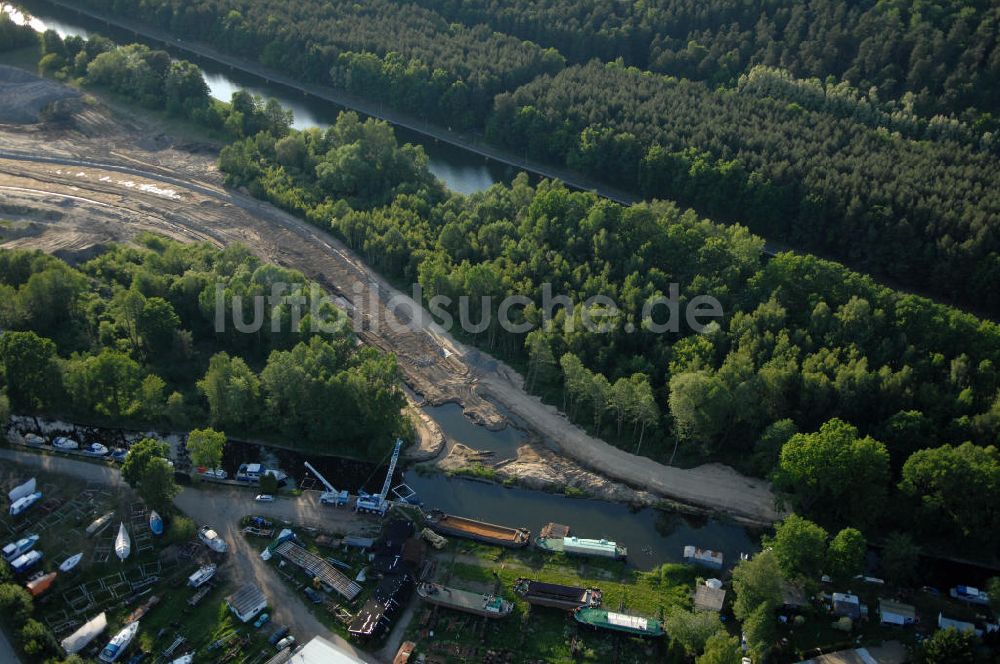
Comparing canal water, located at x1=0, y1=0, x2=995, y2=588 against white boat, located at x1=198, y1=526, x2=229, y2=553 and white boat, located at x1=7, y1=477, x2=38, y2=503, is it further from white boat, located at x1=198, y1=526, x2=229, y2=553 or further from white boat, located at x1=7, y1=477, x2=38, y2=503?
white boat, located at x1=7, y1=477, x2=38, y2=503

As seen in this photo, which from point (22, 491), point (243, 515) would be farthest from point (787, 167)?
point (22, 491)

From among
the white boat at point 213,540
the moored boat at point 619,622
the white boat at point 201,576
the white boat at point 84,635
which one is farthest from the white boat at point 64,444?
the moored boat at point 619,622

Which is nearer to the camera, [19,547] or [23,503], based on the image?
[19,547]

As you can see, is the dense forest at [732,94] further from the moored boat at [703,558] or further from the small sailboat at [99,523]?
the small sailboat at [99,523]

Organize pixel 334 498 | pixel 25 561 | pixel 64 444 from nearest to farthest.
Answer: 1. pixel 25 561
2. pixel 334 498
3. pixel 64 444

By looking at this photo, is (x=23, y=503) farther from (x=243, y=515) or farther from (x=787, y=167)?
(x=787, y=167)

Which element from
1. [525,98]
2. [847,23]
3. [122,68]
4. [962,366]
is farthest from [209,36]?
[962,366]

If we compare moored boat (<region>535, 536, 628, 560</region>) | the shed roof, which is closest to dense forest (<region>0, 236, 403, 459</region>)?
moored boat (<region>535, 536, 628, 560</region>)
